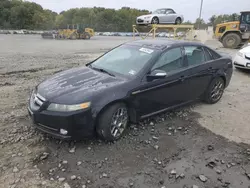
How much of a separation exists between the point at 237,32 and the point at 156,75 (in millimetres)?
15567

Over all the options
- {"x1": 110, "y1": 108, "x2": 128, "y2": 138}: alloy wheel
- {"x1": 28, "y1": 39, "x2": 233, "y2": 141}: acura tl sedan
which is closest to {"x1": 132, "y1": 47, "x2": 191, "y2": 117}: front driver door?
{"x1": 28, "y1": 39, "x2": 233, "y2": 141}: acura tl sedan

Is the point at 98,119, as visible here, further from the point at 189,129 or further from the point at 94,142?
the point at 189,129

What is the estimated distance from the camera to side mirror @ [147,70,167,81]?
12.5 feet

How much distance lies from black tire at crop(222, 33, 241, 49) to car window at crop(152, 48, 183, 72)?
1423 centimetres

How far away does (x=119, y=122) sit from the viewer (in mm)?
3650

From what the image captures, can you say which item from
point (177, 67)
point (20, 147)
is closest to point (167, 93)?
point (177, 67)

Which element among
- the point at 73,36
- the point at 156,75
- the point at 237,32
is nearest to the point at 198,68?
the point at 156,75

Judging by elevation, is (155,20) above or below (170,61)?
above

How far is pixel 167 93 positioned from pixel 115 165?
1686 mm

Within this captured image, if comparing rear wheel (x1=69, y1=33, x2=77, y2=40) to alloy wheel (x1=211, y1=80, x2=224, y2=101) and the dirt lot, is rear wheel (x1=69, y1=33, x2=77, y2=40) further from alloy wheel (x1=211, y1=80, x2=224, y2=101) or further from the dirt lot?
alloy wheel (x1=211, y1=80, x2=224, y2=101)

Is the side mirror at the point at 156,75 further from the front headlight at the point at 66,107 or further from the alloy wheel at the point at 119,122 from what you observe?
the front headlight at the point at 66,107

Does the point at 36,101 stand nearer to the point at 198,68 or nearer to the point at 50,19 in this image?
the point at 198,68

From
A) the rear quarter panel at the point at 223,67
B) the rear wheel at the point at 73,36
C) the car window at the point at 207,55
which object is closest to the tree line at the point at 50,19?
the rear wheel at the point at 73,36

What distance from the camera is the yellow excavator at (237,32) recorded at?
53.2 ft
